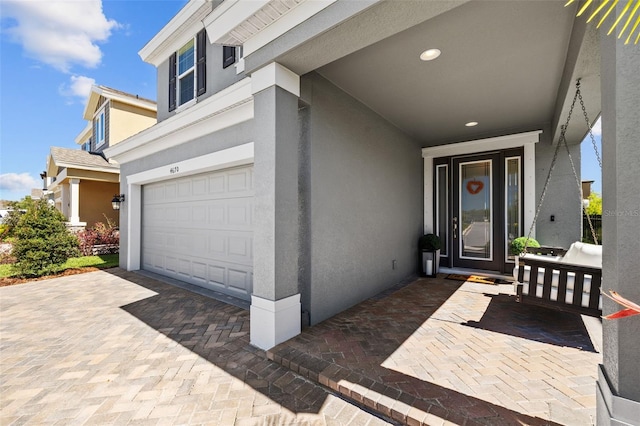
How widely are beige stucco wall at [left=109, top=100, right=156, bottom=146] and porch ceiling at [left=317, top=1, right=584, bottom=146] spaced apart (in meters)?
11.6

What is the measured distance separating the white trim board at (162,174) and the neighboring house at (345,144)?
44 mm

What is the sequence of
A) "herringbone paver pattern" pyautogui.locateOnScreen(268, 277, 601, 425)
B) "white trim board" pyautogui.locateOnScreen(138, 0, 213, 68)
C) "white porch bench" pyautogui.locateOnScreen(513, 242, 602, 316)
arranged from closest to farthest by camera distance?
1. "herringbone paver pattern" pyautogui.locateOnScreen(268, 277, 601, 425)
2. "white porch bench" pyautogui.locateOnScreen(513, 242, 602, 316)
3. "white trim board" pyautogui.locateOnScreen(138, 0, 213, 68)

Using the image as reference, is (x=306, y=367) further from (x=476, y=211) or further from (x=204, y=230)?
(x=476, y=211)

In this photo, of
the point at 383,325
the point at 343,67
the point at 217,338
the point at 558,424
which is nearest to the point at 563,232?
the point at 383,325

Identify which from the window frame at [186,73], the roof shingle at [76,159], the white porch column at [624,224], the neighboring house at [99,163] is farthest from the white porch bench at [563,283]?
the roof shingle at [76,159]

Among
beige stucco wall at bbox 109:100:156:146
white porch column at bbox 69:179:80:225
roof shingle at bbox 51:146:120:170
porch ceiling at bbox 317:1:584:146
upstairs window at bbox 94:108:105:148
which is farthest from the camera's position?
upstairs window at bbox 94:108:105:148

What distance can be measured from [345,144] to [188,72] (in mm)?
4547

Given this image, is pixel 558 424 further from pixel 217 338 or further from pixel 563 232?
pixel 563 232

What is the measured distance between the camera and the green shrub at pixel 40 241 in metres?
6.72

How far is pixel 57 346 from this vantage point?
3.29 metres

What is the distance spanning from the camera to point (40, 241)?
22.5ft

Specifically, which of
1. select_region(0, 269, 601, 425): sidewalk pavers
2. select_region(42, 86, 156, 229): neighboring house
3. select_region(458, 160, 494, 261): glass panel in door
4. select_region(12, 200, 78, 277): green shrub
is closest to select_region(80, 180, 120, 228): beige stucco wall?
select_region(42, 86, 156, 229): neighboring house

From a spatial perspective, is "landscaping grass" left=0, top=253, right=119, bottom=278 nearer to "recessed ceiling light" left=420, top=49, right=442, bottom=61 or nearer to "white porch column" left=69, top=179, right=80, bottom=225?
"white porch column" left=69, top=179, right=80, bottom=225

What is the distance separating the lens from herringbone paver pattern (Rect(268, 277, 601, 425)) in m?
2.13
